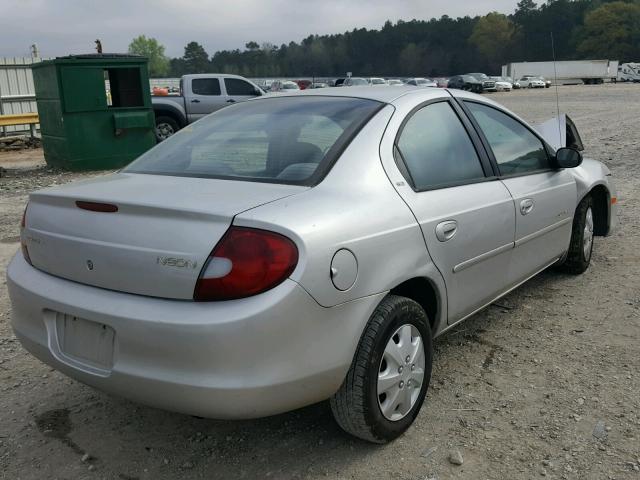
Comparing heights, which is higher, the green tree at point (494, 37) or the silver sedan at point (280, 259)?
the green tree at point (494, 37)

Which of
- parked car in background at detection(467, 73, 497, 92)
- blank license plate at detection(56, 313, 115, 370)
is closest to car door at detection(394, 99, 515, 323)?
blank license plate at detection(56, 313, 115, 370)

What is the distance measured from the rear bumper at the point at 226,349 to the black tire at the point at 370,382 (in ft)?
0.31

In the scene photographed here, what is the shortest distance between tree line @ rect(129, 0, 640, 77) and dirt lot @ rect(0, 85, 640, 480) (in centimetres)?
10965

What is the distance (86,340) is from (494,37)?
138581 millimetres

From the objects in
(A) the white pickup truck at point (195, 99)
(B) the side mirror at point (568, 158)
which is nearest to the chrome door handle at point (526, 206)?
(B) the side mirror at point (568, 158)

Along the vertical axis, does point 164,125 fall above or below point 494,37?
below

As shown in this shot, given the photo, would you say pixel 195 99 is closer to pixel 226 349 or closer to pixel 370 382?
pixel 370 382

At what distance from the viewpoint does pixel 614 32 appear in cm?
10194

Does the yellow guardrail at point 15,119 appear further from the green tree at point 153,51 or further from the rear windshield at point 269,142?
the green tree at point 153,51

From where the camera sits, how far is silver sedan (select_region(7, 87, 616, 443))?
2139 mm

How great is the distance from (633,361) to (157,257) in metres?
2.68

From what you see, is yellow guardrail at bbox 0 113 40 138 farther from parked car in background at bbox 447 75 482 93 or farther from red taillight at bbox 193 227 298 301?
parked car in background at bbox 447 75 482 93

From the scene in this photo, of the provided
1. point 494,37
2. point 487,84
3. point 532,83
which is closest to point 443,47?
point 494,37

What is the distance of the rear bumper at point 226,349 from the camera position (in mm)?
2104
